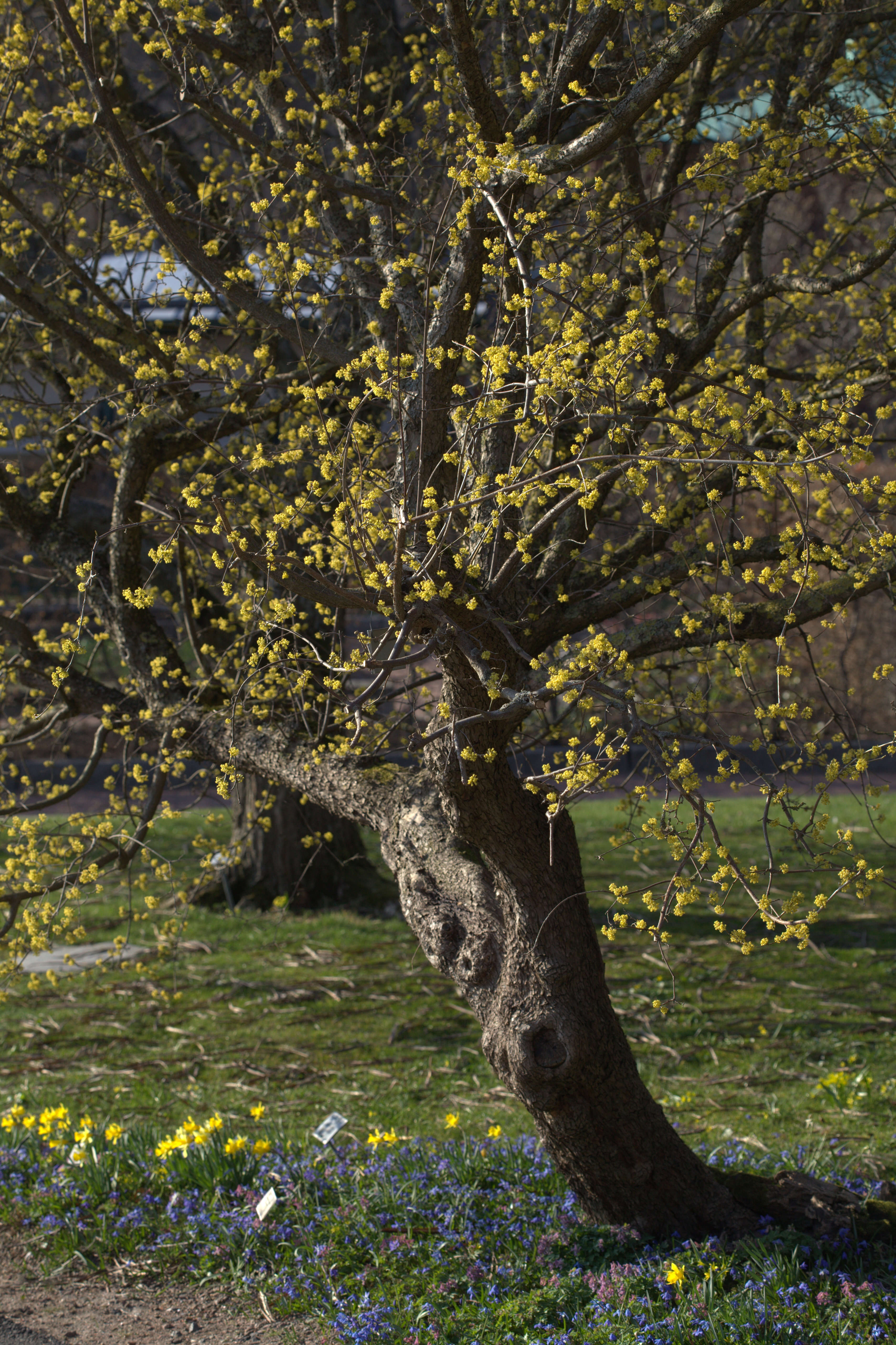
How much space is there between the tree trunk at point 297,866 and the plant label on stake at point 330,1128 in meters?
4.55

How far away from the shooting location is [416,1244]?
3723 mm

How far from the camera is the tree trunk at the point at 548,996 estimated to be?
3441 millimetres

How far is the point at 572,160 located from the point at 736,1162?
377 centimetres

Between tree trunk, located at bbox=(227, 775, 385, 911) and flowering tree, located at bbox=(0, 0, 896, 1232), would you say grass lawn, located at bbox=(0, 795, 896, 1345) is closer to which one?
tree trunk, located at bbox=(227, 775, 385, 911)

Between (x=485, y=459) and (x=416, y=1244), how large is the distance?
109 inches

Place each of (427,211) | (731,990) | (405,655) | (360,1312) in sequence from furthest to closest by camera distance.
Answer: (731,990) → (427,211) → (360,1312) → (405,655)

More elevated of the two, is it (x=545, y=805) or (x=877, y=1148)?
(x=545, y=805)

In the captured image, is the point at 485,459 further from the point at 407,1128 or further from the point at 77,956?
the point at 77,956

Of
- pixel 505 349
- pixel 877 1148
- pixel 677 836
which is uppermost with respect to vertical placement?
pixel 505 349

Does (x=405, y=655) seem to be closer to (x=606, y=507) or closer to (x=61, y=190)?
(x=606, y=507)

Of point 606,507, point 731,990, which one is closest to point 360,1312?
point 606,507

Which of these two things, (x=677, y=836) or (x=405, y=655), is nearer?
(x=677, y=836)

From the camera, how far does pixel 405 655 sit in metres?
3.04

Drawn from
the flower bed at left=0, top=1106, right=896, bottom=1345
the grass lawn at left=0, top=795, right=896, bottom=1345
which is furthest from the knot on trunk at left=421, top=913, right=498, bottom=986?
the flower bed at left=0, top=1106, right=896, bottom=1345
